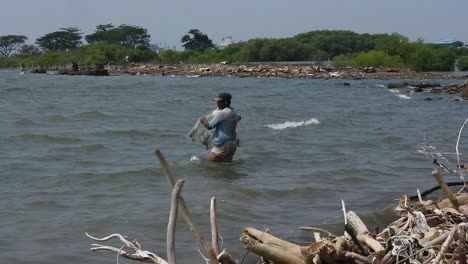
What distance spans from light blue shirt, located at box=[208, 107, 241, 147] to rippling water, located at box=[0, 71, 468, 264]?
0.54 m

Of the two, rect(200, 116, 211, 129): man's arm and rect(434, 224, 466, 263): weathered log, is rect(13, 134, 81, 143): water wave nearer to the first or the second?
rect(200, 116, 211, 129): man's arm

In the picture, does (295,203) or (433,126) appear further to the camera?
(433,126)

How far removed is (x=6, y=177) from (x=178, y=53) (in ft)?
289

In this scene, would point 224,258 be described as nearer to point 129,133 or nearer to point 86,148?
point 86,148

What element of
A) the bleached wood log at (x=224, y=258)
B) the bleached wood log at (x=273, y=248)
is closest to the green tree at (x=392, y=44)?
the bleached wood log at (x=273, y=248)

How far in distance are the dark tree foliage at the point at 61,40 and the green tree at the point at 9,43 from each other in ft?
14.6

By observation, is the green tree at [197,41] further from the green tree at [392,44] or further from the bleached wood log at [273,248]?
the bleached wood log at [273,248]

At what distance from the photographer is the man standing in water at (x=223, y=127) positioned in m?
10.8

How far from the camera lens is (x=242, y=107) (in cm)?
2723

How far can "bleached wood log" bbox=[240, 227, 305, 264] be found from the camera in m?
4.24

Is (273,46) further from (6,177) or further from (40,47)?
(6,177)

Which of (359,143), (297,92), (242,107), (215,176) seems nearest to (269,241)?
(215,176)

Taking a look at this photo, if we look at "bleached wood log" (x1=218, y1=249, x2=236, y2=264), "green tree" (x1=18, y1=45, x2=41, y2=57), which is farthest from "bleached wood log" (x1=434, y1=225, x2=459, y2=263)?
"green tree" (x1=18, y1=45, x2=41, y2=57)

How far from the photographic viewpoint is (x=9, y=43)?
390 feet
